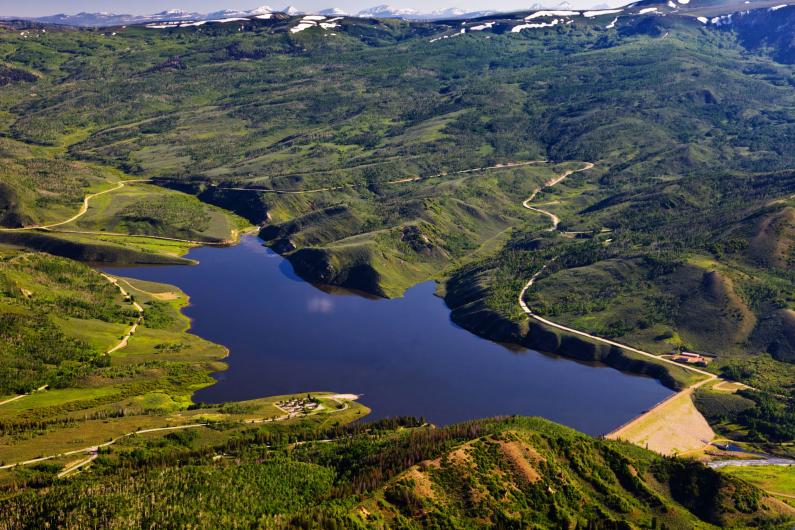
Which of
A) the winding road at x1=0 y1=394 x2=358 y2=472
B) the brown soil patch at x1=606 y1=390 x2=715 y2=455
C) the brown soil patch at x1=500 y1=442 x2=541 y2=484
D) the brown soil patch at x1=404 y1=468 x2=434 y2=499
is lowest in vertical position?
the brown soil patch at x1=606 y1=390 x2=715 y2=455

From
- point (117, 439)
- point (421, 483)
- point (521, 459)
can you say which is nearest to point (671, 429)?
point (521, 459)

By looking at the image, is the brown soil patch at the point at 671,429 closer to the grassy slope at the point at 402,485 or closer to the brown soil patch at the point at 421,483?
the grassy slope at the point at 402,485

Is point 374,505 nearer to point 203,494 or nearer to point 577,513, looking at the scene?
point 203,494

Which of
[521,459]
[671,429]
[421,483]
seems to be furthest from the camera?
[671,429]

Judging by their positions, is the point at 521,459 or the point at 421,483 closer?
the point at 421,483

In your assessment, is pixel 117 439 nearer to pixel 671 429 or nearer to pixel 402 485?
pixel 402 485

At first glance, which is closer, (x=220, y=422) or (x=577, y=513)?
(x=577, y=513)

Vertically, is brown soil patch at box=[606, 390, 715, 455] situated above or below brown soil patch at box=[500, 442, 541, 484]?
below

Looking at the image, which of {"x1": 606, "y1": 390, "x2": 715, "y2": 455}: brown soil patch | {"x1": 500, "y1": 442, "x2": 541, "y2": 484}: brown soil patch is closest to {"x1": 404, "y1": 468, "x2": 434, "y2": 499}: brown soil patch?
{"x1": 500, "y1": 442, "x2": 541, "y2": 484}: brown soil patch

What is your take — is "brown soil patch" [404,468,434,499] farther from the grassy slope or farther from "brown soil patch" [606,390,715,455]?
"brown soil patch" [606,390,715,455]

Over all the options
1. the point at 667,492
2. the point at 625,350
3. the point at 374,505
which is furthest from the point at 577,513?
the point at 625,350

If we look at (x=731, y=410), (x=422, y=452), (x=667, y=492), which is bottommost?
(x=731, y=410)
